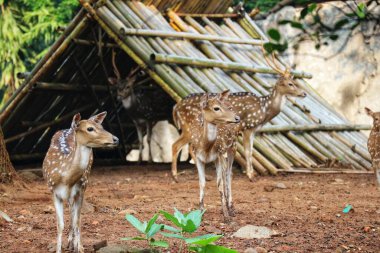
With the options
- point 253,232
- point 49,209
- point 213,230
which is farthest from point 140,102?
point 253,232

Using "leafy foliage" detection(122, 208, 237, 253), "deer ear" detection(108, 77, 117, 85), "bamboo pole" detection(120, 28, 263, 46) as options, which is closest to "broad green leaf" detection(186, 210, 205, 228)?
"leafy foliage" detection(122, 208, 237, 253)

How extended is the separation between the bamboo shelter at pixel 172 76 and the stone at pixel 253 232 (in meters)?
4.87

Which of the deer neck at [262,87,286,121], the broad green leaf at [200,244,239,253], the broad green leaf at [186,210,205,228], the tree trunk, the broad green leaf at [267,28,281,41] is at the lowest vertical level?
the tree trunk

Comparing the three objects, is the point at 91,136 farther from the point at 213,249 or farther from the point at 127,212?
the point at 127,212

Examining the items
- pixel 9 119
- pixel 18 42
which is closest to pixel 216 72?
pixel 9 119

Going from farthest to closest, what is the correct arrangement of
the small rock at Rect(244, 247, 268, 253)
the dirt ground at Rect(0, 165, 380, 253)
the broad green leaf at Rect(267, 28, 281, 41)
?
the dirt ground at Rect(0, 165, 380, 253)
the small rock at Rect(244, 247, 268, 253)
the broad green leaf at Rect(267, 28, 281, 41)

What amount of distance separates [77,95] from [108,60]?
0.90 m

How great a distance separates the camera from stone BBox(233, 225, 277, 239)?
6.04 m

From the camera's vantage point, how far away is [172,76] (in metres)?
11.4

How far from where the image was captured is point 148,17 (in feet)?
41.4

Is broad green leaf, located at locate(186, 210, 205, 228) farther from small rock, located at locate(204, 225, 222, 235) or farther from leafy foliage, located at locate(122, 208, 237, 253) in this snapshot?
small rock, located at locate(204, 225, 222, 235)

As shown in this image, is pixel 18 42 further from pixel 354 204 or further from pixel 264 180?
pixel 354 204

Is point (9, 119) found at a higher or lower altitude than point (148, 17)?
lower

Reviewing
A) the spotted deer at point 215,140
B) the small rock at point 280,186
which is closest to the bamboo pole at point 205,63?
the small rock at point 280,186
